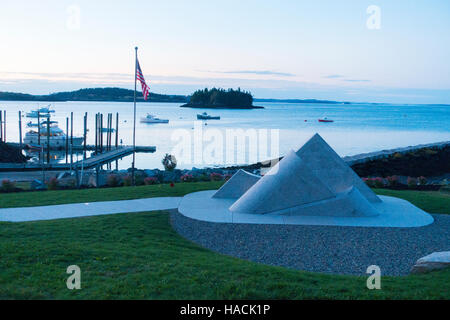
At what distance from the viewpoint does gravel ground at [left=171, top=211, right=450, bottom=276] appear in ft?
25.1

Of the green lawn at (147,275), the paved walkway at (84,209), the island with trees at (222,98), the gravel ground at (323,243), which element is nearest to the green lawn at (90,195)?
the paved walkway at (84,209)

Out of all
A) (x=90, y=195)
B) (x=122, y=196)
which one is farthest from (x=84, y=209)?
(x=90, y=195)

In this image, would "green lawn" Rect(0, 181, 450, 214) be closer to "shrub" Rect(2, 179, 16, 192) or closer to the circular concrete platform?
the circular concrete platform

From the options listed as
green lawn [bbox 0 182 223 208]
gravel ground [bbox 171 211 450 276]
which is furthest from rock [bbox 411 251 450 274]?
green lawn [bbox 0 182 223 208]

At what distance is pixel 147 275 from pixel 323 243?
4725 millimetres

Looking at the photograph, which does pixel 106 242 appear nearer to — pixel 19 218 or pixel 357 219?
pixel 19 218

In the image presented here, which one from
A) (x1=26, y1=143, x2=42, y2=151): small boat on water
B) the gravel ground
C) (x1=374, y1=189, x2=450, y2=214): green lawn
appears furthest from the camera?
(x1=26, y1=143, x2=42, y2=151): small boat on water

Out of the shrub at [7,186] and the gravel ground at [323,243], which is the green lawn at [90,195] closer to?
the shrub at [7,186]

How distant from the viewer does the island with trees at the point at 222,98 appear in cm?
15712

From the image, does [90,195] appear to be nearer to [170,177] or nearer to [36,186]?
[36,186]

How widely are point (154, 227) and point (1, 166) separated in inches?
1068

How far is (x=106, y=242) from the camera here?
7.75 meters

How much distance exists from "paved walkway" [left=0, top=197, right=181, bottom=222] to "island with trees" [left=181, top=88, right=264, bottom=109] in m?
145
